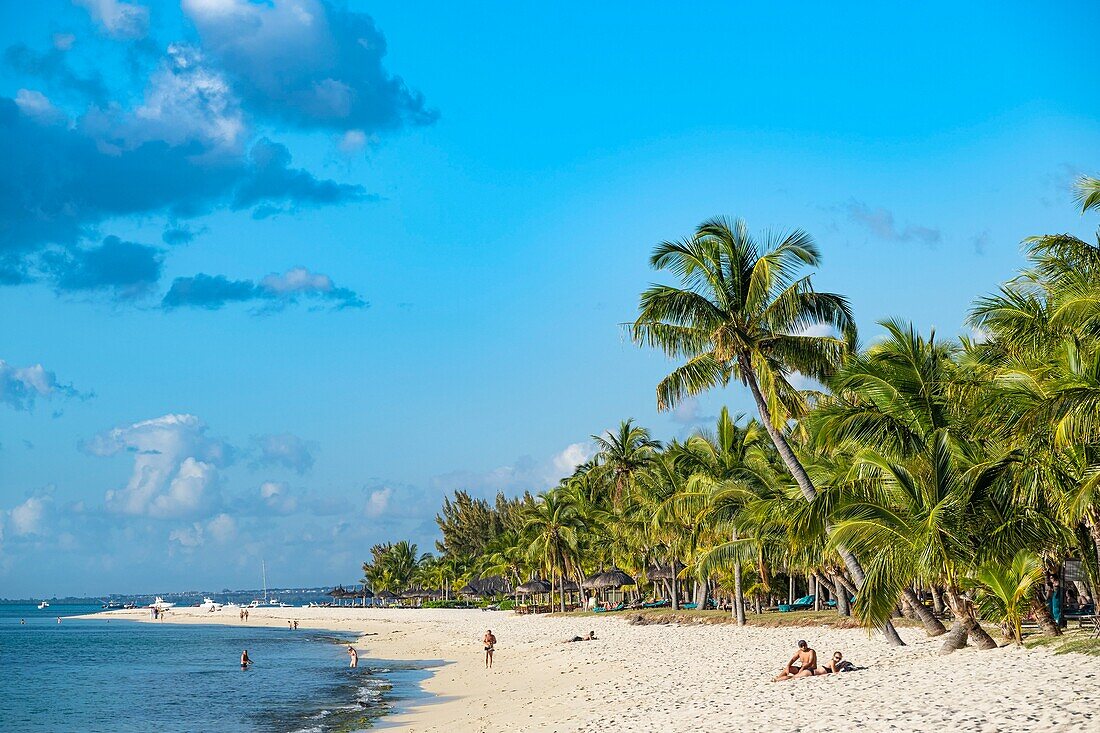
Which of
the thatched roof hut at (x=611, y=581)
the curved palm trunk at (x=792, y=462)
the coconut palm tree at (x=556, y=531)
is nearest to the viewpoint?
the curved palm trunk at (x=792, y=462)

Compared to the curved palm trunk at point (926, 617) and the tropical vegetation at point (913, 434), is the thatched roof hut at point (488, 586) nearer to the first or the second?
the tropical vegetation at point (913, 434)

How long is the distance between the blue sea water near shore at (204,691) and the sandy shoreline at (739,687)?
216 cm

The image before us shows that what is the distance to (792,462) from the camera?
20.0 m

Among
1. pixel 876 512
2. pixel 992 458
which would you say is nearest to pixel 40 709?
pixel 876 512

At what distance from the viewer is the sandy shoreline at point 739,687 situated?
37.3ft

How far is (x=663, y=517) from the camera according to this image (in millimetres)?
39469

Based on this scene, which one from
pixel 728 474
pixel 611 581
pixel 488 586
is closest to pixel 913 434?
pixel 728 474

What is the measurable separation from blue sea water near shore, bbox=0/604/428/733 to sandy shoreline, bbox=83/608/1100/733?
7.10 ft

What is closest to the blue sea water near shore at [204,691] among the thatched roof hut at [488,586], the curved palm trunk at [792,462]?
the curved palm trunk at [792,462]

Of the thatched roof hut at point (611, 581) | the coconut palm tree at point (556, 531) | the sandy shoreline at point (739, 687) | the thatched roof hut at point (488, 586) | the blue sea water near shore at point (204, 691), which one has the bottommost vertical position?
the blue sea water near shore at point (204, 691)

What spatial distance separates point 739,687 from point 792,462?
513cm

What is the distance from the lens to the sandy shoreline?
448 inches

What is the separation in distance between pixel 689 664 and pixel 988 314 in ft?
35.6

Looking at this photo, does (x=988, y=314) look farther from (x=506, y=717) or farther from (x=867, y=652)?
(x=506, y=717)
